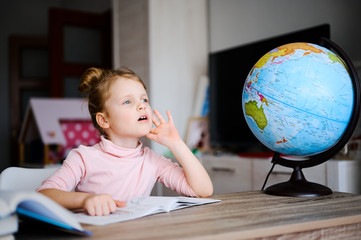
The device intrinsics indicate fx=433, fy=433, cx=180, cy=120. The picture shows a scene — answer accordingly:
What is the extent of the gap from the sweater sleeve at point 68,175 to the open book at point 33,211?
0.34 meters

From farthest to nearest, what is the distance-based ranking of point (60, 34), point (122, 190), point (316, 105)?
1. point (60, 34)
2. point (122, 190)
3. point (316, 105)

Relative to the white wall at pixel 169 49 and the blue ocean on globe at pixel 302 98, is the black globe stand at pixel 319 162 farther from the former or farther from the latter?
the white wall at pixel 169 49

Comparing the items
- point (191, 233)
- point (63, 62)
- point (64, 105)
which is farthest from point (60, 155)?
point (191, 233)

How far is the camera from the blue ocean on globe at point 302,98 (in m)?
1.08

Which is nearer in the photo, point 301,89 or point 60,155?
point 301,89

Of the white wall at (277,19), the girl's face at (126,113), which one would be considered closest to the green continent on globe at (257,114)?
the girl's face at (126,113)

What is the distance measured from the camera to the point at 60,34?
4.84 meters

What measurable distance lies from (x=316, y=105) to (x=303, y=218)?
0.34 m

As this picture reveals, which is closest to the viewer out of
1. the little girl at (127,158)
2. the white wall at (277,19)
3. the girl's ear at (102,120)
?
the little girl at (127,158)

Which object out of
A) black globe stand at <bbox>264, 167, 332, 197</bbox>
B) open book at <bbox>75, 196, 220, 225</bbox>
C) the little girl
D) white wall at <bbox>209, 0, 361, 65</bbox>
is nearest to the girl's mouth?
the little girl

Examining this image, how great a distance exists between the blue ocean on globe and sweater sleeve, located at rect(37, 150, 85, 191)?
495mm

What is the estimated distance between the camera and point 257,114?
115cm

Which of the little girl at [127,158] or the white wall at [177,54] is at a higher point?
the white wall at [177,54]

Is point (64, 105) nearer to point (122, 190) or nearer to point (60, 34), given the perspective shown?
point (60, 34)
